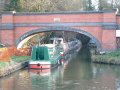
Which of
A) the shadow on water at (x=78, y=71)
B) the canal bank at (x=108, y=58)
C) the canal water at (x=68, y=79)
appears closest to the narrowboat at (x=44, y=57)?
the canal water at (x=68, y=79)

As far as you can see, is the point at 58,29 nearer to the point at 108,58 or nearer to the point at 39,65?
the point at 108,58

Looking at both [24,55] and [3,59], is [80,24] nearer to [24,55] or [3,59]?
[24,55]

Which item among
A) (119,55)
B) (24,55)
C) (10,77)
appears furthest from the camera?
(24,55)

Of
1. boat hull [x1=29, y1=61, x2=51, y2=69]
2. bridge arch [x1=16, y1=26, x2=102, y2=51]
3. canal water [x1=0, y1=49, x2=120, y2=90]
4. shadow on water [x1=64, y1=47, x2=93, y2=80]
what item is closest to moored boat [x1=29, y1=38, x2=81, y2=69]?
boat hull [x1=29, y1=61, x2=51, y2=69]

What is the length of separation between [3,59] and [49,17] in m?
10.5

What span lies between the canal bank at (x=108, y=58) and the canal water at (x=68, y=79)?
2.09 ft

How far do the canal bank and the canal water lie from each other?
64 cm

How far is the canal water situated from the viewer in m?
25.2

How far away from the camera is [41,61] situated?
109 feet

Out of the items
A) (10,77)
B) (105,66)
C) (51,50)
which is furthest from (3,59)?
(105,66)

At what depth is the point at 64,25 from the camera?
40.2 metres

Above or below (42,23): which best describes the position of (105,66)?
below

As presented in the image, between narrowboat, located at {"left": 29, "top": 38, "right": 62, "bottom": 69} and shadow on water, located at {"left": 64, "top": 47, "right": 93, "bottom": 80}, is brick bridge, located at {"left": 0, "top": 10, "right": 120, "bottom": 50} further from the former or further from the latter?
narrowboat, located at {"left": 29, "top": 38, "right": 62, "bottom": 69}

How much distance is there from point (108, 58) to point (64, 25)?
6.50 meters
